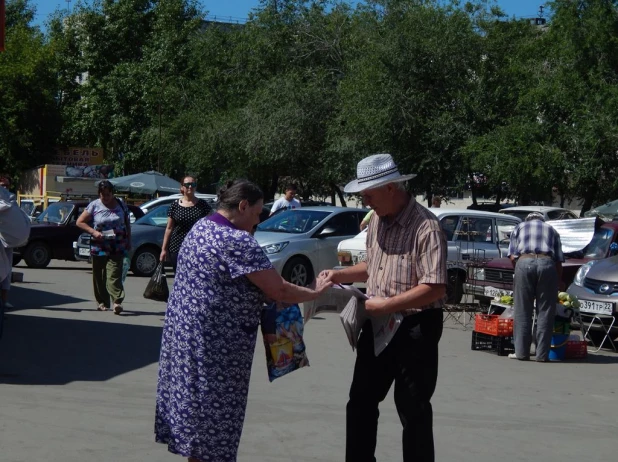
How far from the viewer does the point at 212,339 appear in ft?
14.9

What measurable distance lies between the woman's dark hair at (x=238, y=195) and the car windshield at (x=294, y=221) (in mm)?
12952

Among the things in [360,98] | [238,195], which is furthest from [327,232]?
[360,98]

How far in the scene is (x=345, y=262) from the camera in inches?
648

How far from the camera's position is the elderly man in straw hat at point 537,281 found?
1043 centimetres

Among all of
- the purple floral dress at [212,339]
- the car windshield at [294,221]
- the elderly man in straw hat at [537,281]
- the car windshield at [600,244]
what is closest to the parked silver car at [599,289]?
the elderly man in straw hat at [537,281]

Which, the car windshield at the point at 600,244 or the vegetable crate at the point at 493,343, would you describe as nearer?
the vegetable crate at the point at 493,343

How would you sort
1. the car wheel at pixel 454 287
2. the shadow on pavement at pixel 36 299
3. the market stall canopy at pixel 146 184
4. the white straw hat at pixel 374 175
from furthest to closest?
the market stall canopy at pixel 146 184 → the car wheel at pixel 454 287 → the shadow on pavement at pixel 36 299 → the white straw hat at pixel 374 175

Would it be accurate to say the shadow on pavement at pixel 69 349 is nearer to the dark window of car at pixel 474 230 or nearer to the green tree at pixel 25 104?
the dark window of car at pixel 474 230

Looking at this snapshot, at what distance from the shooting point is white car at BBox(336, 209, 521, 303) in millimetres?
16156

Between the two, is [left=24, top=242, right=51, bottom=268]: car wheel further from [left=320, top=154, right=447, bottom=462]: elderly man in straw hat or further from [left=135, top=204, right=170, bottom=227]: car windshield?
[left=320, top=154, right=447, bottom=462]: elderly man in straw hat

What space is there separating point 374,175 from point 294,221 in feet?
43.0

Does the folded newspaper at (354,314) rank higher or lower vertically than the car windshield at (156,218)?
higher

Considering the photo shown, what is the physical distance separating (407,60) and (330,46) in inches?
276

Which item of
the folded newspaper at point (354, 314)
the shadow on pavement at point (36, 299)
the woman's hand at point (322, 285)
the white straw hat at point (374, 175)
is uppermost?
the white straw hat at point (374, 175)
